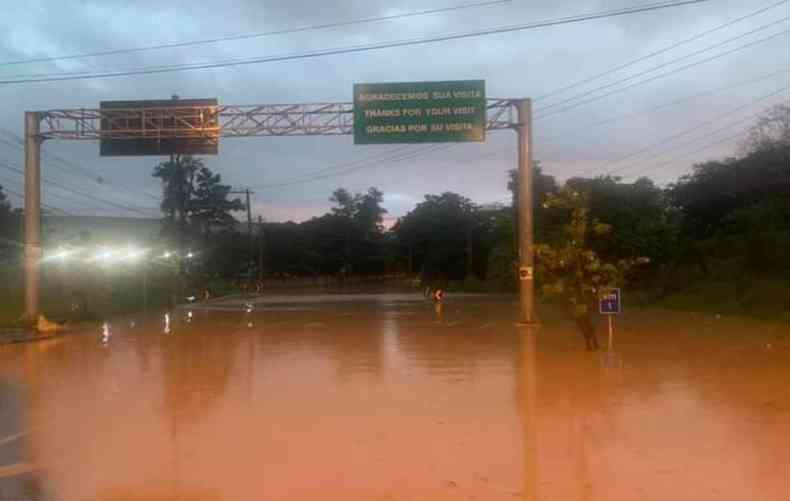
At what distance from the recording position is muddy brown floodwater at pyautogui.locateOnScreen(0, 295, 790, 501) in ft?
29.2

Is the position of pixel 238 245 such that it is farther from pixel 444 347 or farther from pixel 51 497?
pixel 51 497

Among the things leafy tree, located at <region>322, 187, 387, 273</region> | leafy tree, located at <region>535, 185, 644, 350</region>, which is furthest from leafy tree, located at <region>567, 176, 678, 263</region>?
leafy tree, located at <region>322, 187, 387, 273</region>

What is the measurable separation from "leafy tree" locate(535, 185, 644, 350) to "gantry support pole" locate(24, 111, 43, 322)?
59.1 feet

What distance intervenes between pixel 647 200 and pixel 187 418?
41.6 meters

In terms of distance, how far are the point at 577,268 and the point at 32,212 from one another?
19.4 m

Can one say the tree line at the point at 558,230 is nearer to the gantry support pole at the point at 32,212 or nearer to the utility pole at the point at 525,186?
the utility pole at the point at 525,186

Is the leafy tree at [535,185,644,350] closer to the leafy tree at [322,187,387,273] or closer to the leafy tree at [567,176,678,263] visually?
the leafy tree at [567,176,678,263]

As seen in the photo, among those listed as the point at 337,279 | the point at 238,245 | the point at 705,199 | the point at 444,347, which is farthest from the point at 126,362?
the point at 337,279

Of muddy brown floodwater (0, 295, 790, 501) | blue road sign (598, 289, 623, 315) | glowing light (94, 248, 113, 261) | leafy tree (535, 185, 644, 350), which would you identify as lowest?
muddy brown floodwater (0, 295, 790, 501)

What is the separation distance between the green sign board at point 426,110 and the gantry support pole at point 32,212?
1163cm

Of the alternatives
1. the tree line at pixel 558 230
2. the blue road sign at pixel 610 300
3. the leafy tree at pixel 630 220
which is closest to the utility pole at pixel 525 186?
the tree line at pixel 558 230

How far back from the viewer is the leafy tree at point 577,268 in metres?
22.7

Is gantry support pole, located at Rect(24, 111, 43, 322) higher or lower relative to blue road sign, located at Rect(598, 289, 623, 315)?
higher

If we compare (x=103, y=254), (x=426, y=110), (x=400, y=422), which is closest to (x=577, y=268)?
(x=426, y=110)
